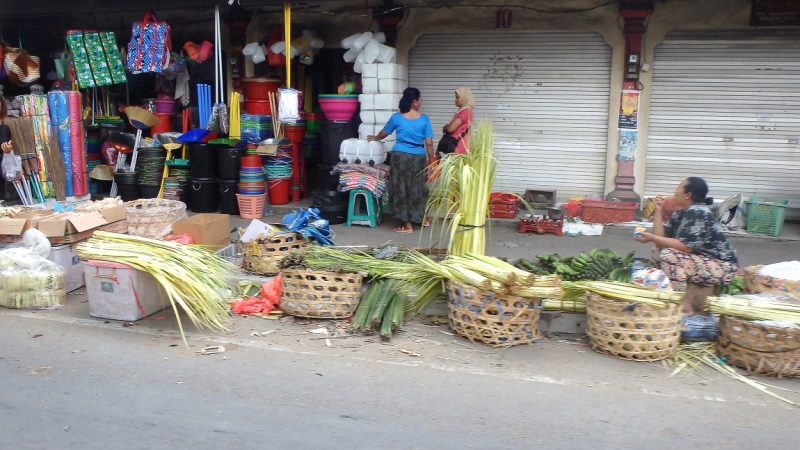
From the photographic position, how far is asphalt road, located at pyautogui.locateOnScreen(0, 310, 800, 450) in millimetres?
4004

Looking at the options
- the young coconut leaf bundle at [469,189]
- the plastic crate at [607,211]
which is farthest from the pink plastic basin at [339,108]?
the young coconut leaf bundle at [469,189]

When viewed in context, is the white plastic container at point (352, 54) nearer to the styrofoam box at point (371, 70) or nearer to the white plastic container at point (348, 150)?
the styrofoam box at point (371, 70)

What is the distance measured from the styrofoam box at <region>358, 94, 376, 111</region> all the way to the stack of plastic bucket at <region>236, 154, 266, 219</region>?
169cm

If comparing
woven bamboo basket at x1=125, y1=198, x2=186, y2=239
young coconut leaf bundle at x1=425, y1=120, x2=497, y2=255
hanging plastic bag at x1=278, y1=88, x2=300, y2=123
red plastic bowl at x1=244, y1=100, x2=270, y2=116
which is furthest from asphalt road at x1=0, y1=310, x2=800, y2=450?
red plastic bowl at x1=244, y1=100, x2=270, y2=116

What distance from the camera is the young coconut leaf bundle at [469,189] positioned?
6.13 metres

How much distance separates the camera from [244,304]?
6.29 metres

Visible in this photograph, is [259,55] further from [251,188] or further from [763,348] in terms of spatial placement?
[763,348]

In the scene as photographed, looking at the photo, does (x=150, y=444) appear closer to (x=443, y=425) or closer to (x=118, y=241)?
(x=443, y=425)

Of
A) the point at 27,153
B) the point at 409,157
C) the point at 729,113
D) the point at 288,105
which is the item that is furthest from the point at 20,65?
the point at 729,113

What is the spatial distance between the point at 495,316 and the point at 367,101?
17.8ft

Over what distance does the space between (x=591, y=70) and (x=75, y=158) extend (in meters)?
7.85

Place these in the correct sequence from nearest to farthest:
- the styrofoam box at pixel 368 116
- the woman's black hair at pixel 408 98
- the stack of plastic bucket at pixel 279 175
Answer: the woman's black hair at pixel 408 98
the styrofoam box at pixel 368 116
the stack of plastic bucket at pixel 279 175

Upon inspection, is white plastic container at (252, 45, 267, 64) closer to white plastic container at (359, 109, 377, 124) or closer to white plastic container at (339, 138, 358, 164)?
white plastic container at (359, 109, 377, 124)

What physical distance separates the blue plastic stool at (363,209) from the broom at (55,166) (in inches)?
172
